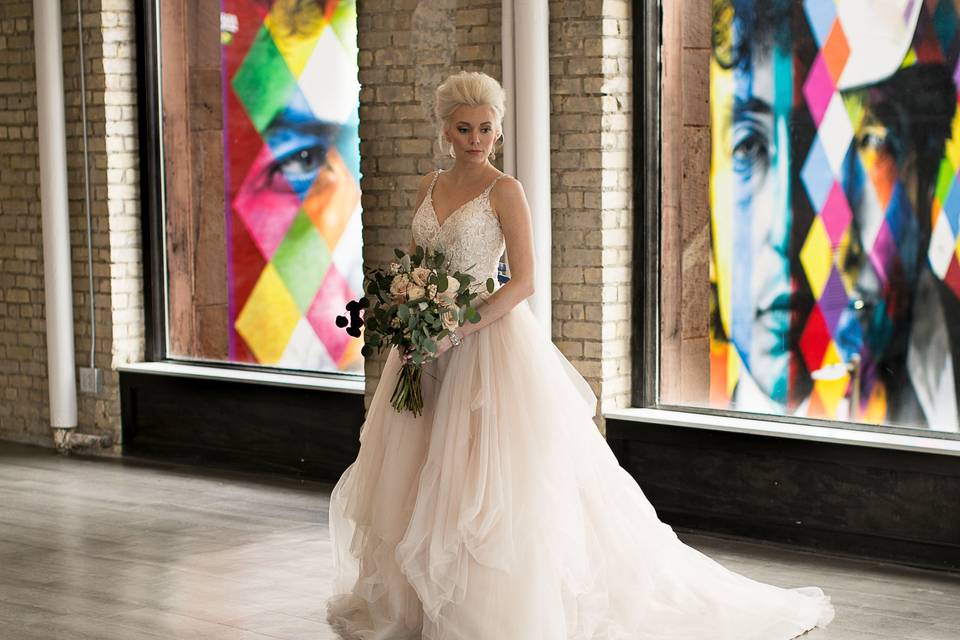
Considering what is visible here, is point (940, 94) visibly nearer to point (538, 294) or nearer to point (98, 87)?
point (538, 294)

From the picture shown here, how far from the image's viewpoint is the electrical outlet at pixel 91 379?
8.33m

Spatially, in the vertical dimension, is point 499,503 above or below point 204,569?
above

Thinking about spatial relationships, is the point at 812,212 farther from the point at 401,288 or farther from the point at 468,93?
the point at 401,288

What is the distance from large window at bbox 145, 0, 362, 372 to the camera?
24.7 feet

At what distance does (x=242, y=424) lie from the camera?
7855 mm

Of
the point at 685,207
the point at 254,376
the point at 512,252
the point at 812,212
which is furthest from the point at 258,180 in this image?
A: the point at 512,252

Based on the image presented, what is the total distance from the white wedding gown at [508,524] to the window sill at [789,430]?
0.86 metres

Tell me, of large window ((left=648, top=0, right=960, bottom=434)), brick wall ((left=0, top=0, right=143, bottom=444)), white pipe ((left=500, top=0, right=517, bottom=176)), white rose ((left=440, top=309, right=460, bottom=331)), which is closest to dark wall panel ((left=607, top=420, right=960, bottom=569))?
large window ((left=648, top=0, right=960, bottom=434))

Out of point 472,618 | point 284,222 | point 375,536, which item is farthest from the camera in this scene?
point 284,222

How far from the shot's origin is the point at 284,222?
7.78m

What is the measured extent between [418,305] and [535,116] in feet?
6.13

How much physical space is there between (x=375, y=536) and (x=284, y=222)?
3258 mm

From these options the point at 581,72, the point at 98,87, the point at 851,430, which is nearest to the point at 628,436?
the point at 851,430

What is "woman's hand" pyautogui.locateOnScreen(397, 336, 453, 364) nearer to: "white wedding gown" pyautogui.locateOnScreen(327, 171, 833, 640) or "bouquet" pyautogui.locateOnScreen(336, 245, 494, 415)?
"bouquet" pyautogui.locateOnScreen(336, 245, 494, 415)
